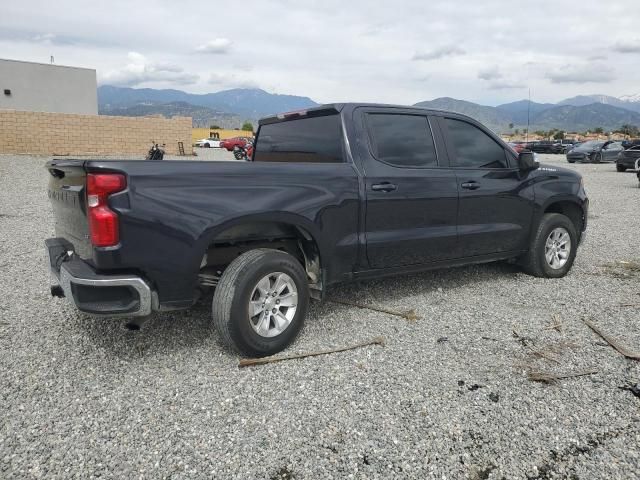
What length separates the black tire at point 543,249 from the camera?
5.43 metres

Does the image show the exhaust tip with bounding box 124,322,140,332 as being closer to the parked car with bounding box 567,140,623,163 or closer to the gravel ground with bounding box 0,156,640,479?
the gravel ground with bounding box 0,156,640,479

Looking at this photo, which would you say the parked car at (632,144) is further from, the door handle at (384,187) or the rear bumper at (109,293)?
the rear bumper at (109,293)

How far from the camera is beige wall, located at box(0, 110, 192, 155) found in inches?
921

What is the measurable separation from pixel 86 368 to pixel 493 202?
3847 mm

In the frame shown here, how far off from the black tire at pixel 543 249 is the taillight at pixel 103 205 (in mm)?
4281

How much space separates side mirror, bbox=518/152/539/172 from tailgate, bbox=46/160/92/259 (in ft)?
13.4

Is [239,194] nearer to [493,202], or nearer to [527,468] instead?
[527,468]

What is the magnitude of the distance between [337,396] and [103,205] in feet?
5.98

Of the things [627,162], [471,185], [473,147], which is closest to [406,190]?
[471,185]

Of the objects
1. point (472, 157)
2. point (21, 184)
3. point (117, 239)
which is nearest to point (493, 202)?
point (472, 157)

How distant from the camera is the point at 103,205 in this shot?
2.99 meters

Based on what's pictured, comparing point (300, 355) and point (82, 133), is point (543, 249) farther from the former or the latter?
point (82, 133)

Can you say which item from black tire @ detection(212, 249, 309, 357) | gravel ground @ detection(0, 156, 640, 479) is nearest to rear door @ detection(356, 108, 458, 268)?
gravel ground @ detection(0, 156, 640, 479)

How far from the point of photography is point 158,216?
3.11 m
